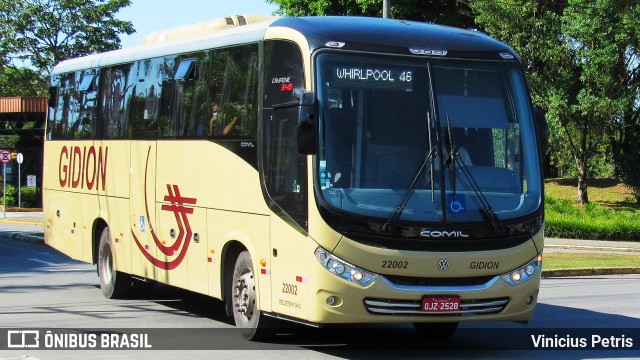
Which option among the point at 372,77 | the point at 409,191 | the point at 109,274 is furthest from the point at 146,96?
the point at 409,191

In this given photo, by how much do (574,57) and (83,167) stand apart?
1398 inches

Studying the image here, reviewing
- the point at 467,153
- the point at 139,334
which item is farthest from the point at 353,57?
the point at 139,334

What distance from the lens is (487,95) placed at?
1166 centimetres

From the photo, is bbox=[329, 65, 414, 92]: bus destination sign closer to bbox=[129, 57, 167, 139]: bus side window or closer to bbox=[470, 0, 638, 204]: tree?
bbox=[129, 57, 167, 139]: bus side window

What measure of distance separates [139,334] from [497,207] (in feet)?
14.0

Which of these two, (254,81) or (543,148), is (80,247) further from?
(543,148)

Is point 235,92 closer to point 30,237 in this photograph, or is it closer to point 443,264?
point 443,264

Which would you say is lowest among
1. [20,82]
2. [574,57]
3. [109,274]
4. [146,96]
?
[109,274]

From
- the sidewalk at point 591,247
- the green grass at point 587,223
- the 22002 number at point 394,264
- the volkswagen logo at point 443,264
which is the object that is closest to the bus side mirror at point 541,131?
the volkswagen logo at point 443,264

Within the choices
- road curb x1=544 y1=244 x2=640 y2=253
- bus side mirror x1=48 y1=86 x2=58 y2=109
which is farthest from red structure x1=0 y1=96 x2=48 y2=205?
bus side mirror x1=48 y1=86 x2=58 y2=109

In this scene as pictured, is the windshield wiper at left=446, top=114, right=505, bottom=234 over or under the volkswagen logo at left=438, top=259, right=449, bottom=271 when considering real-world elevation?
over

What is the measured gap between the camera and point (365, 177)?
10859mm

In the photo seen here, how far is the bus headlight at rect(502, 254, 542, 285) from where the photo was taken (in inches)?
440

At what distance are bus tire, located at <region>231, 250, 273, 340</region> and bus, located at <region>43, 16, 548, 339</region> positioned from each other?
0.02m
